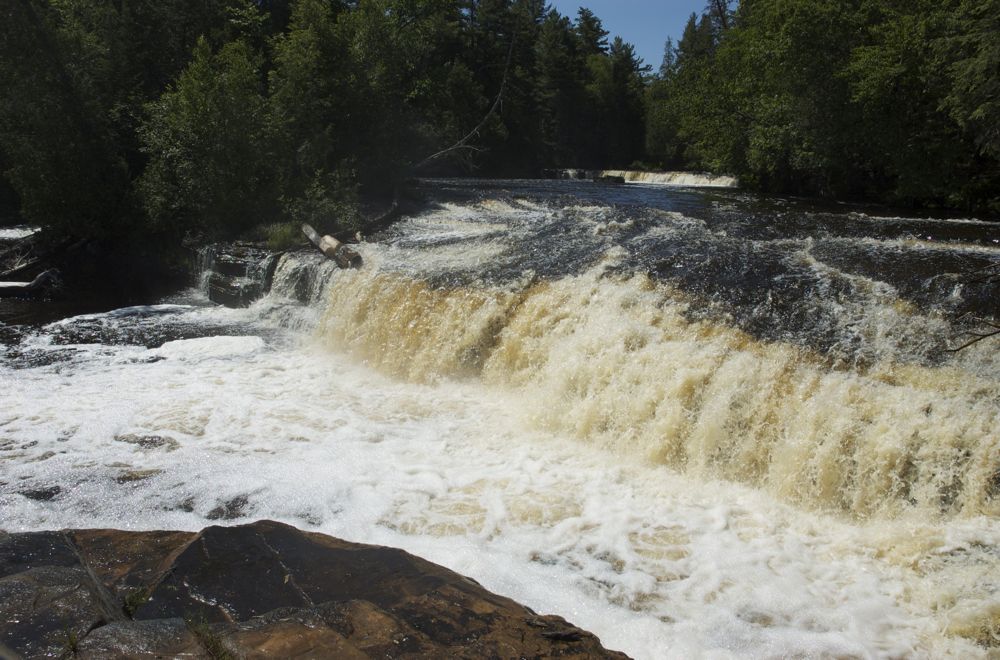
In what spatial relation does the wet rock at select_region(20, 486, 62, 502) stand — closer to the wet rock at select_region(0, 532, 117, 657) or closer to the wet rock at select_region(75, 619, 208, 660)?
the wet rock at select_region(0, 532, 117, 657)

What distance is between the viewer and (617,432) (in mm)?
6812

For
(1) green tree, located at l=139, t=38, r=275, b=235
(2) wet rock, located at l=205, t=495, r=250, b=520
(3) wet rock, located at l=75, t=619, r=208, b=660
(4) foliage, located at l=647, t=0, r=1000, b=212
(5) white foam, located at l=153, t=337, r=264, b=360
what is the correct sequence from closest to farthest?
(3) wet rock, located at l=75, t=619, r=208, b=660 < (2) wet rock, located at l=205, t=495, r=250, b=520 < (5) white foam, located at l=153, t=337, r=264, b=360 < (4) foliage, located at l=647, t=0, r=1000, b=212 < (1) green tree, located at l=139, t=38, r=275, b=235

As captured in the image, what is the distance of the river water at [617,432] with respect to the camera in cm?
433

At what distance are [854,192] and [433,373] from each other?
1578 cm

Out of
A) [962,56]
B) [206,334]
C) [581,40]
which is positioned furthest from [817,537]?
[581,40]

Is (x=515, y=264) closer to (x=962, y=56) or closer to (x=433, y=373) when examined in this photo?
(x=433, y=373)

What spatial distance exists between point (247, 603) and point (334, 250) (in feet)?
32.4

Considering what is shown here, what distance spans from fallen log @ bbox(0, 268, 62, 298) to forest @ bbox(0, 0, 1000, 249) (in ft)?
7.79

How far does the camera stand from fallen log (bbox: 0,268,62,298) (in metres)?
12.7

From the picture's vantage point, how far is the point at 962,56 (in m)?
13.6

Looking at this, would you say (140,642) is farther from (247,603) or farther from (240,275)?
(240,275)

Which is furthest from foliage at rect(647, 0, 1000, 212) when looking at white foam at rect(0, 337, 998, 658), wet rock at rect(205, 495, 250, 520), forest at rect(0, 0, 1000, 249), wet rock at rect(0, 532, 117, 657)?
wet rock at rect(0, 532, 117, 657)

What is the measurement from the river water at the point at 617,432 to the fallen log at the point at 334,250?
1082mm

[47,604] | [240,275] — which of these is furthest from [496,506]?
[240,275]
